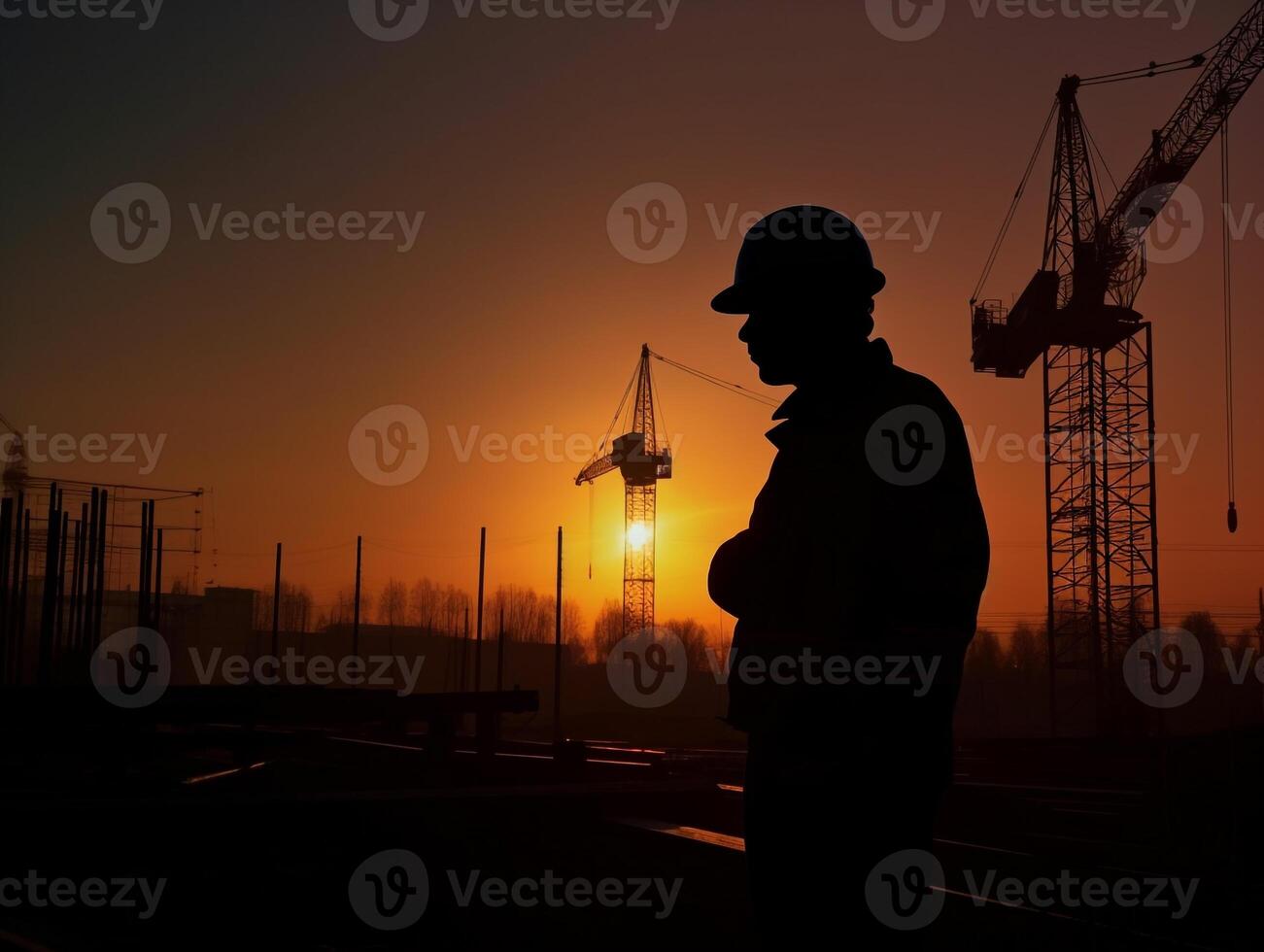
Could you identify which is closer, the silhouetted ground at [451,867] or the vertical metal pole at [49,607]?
the silhouetted ground at [451,867]

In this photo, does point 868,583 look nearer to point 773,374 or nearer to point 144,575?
point 773,374

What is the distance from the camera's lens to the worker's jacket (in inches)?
56.7

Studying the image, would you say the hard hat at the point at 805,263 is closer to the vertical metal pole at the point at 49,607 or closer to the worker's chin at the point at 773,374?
the worker's chin at the point at 773,374

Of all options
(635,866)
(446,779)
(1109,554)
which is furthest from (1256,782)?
(1109,554)

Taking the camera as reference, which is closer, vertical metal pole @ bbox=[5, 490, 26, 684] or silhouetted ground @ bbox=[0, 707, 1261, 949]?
silhouetted ground @ bbox=[0, 707, 1261, 949]

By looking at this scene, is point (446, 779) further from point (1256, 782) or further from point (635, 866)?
point (1256, 782)

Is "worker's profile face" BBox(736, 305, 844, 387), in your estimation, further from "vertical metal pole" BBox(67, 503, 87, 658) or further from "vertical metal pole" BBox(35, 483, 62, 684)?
"vertical metal pole" BBox(67, 503, 87, 658)

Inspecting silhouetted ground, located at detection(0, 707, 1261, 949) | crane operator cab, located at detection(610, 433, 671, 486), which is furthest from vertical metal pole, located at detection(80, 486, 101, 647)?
crane operator cab, located at detection(610, 433, 671, 486)

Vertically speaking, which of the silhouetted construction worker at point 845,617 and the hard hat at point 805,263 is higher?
the hard hat at point 805,263

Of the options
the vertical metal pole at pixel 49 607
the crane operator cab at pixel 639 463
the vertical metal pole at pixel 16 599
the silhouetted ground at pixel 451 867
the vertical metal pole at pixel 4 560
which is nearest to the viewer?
the silhouetted ground at pixel 451 867

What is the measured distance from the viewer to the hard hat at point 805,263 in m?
1.69

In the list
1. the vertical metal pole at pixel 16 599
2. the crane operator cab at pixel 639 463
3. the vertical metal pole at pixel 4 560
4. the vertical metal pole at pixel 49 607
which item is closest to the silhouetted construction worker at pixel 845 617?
the vertical metal pole at pixel 49 607

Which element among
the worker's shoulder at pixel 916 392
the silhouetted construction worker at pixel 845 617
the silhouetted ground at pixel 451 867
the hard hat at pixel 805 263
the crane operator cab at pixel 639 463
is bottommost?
the silhouetted ground at pixel 451 867

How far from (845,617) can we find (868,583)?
0.05 meters
